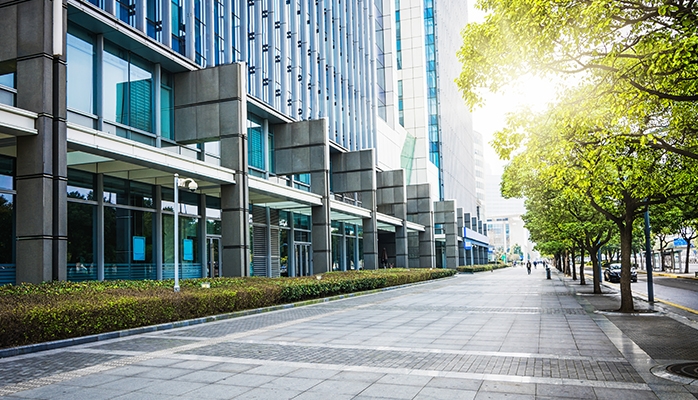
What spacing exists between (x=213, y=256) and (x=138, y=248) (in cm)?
539

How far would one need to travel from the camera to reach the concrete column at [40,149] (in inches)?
551

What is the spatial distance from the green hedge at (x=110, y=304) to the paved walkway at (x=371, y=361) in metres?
0.59

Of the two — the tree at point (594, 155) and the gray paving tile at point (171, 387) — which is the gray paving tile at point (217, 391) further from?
the tree at point (594, 155)

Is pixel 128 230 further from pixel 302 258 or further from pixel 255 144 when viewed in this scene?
pixel 302 258

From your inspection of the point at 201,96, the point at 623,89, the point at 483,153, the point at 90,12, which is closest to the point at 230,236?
the point at 201,96

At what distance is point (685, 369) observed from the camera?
8.23m

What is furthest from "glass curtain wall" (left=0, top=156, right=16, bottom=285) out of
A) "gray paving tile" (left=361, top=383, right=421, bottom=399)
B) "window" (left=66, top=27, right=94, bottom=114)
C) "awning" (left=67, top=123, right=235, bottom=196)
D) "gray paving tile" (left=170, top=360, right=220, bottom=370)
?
"gray paving tile" (left=361, top=383, right=421, bottom=399)

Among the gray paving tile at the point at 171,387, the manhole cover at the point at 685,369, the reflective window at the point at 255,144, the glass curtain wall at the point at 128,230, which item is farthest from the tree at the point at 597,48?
the reflective window at the point at 255,144

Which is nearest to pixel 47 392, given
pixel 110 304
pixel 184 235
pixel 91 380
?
pixel 91 380

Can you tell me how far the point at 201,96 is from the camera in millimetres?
23422

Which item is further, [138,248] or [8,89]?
[138,248]

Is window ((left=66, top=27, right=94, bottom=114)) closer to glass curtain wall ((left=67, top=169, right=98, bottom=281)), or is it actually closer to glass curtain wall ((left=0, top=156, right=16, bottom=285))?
glass curtain wall ((left=67, top=169, right=98, bottom=281))

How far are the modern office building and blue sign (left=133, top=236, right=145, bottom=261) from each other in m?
0.08

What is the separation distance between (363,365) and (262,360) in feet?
5.52
